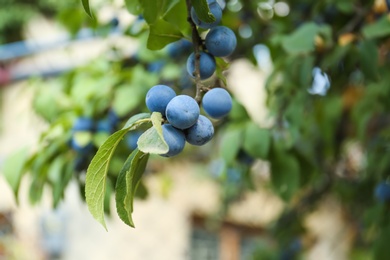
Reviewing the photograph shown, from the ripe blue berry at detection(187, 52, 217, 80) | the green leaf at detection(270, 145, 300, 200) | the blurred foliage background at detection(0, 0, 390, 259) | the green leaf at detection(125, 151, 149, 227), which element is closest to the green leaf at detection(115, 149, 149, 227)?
the green leaf at detection(125, 151, 149, 227)

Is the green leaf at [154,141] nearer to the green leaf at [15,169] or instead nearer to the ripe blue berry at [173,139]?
the ripe blue berry at [173,139]

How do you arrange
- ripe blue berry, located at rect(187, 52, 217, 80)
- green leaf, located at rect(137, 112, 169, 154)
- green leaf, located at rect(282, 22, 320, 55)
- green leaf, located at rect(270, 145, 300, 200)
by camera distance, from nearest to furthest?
green leaf, located at rect(137, 112, 169, 154) < ripe blue berry, located at rect(187, 52, 217, 80) < green leaf, located at rect(282, 22, 320, 55) < green leaf, located at rect(270, 145, 300, 200)

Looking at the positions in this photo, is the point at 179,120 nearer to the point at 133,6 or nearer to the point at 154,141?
the point at 154,141

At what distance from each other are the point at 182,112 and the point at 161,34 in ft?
0.58

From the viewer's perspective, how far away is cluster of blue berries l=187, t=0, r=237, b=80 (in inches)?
22.2

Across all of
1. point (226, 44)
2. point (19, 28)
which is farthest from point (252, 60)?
point (19, 28)

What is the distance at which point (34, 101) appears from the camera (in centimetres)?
140

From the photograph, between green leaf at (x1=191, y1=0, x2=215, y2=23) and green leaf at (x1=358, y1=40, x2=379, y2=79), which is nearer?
green leaf at (x1=191, y1=0, x2=215, y2=23)

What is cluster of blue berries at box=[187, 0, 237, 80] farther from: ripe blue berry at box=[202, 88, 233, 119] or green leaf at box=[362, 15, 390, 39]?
green leaf at box=[362, 15, 390, 39]

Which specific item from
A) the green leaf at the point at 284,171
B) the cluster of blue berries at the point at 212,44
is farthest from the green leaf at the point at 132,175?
the green leaf at the point at 284,171

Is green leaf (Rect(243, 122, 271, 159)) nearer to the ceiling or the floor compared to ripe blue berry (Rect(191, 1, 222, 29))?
nearer to the floor

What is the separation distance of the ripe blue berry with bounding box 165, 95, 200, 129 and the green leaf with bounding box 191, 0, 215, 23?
11 cm

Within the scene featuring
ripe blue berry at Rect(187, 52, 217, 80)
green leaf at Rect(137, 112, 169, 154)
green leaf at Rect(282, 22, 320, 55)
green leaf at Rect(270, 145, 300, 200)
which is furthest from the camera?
green leaf at Rect(270, 145, 300, 200)

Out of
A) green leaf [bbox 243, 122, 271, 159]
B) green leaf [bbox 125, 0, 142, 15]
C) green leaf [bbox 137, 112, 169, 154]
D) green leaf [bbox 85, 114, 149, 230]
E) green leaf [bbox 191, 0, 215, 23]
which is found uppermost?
green leaf [bbox 191, 0, 215, 23]
